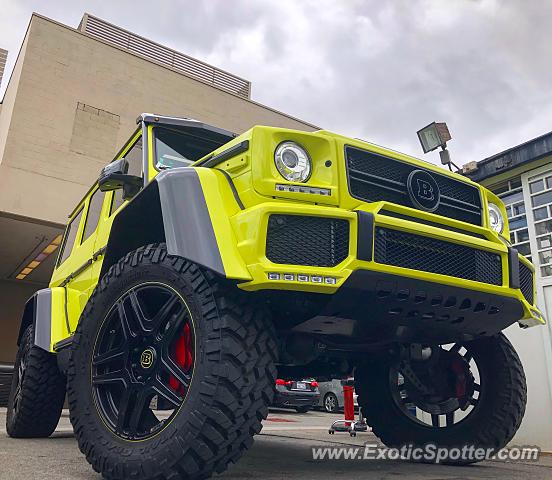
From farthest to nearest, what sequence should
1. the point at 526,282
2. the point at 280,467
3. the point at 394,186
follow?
the point at 280,467 < the point at 526,282 < the point at 394,186

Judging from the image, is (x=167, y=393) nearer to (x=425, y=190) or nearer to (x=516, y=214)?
(x=425, y=190)

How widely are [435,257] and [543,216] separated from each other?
473 centimetres

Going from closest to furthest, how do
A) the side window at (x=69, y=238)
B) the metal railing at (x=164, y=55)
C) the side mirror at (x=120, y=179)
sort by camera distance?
the side mirror at (x=120, y=179), the side window at (x=69, y=238), the metal railing at (x=164, y=55)

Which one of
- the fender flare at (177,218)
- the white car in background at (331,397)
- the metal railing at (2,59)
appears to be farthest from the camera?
the metal railing at (2,59)

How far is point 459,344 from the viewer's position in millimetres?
3568

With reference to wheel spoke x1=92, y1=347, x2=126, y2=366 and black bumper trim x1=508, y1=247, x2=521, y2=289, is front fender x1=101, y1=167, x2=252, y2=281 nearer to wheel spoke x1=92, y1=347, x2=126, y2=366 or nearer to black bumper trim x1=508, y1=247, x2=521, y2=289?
wheel spoke x1=92, y1=347, x2=126, y2=366

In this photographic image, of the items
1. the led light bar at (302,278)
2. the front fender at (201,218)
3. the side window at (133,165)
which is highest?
the side window at (133,165)

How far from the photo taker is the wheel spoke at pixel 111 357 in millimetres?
2504

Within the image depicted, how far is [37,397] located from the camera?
422 centimetres

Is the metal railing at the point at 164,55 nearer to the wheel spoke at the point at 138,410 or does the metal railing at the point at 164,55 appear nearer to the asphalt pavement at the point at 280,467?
the asphalt pavement at the point at 280,467

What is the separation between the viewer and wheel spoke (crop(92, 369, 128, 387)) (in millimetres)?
2443

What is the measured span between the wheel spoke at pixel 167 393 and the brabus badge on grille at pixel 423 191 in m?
1.52

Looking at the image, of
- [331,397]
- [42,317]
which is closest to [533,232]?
[42,317]

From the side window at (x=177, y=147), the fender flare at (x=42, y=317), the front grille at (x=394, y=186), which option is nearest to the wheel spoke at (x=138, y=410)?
the front grille at (x=394, y=186)
